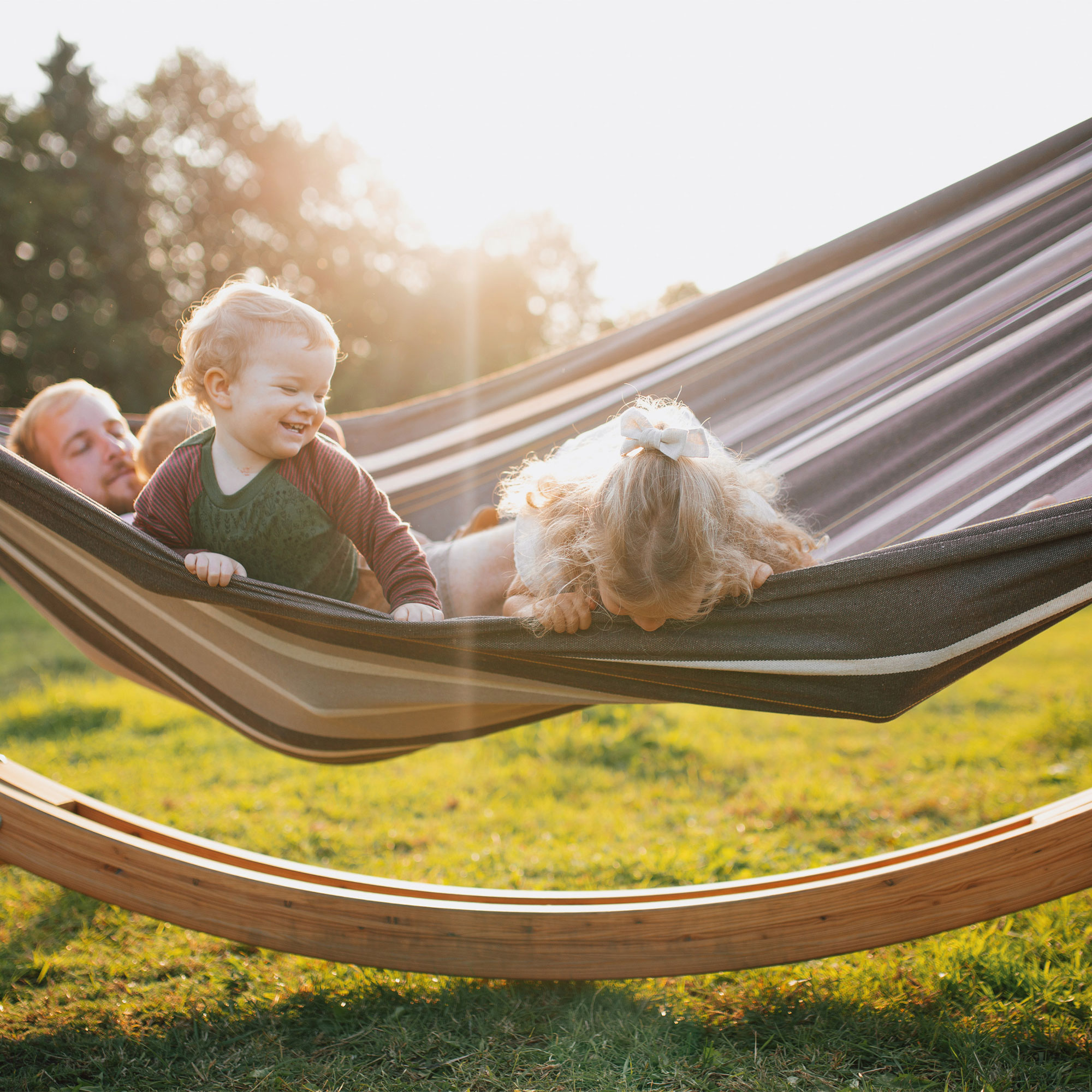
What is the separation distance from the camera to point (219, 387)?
129cm

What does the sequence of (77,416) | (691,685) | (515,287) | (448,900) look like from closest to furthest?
(691,685)
(448,900)
(77,416)
(515,287)

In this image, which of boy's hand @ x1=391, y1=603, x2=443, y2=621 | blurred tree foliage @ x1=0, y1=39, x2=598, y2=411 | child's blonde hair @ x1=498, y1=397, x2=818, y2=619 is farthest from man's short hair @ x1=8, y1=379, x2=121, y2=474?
blurred tree foliage @ x1=0, y1=39, x2=598, y2=411

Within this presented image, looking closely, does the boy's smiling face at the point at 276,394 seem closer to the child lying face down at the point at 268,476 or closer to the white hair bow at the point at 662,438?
the child lying face down at the point at 268,476

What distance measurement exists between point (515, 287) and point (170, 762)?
1427 centimetres

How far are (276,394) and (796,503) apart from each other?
3.40 feet

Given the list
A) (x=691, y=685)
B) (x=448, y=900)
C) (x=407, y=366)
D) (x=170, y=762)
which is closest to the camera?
(x=691, y=685)

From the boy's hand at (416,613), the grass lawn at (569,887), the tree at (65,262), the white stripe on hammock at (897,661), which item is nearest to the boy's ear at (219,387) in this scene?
the boy's hand at (416,613)

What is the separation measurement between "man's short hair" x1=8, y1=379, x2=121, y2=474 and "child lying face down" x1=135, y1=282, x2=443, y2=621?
602 millimetres

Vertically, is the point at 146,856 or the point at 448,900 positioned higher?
the point at 146,856

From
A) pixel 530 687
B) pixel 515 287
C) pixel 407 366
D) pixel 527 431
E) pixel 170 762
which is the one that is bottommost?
pixel 170 762

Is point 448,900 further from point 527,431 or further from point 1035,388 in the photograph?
point 1035,388

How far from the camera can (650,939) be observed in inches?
50.3

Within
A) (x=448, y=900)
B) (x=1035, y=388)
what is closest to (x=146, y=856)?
(x=448, y=900)

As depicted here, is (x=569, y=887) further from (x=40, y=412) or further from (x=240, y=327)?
(x=40, y=412)
